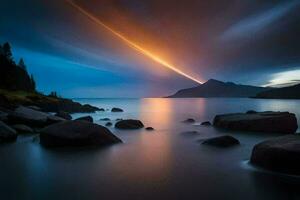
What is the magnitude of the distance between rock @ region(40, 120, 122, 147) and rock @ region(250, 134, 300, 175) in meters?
10.4

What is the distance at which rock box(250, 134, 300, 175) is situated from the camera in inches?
419

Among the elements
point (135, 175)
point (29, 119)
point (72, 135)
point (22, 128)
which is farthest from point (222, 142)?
point (29, 119)

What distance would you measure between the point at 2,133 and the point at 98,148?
313 inches

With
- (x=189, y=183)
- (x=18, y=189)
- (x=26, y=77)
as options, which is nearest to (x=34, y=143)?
(x=18, y=189)

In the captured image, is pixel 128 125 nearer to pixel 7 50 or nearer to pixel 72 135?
pixel 72 135

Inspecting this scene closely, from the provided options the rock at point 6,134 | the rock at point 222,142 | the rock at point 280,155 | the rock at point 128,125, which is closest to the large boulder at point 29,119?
the rock at point 6,134

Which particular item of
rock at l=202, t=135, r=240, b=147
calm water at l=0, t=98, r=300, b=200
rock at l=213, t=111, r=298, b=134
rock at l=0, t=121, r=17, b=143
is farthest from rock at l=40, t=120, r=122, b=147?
rock at l=213, t=111, r=298, b=134

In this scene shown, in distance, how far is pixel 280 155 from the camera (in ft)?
36.3

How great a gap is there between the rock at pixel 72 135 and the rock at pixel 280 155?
10400 millimetres

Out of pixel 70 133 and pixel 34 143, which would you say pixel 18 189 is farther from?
pixel 34 143

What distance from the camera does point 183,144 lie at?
20.7 meters

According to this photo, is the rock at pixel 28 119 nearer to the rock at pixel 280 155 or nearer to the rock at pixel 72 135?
the rock at pixel 72 135

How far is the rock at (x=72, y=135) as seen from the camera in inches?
675

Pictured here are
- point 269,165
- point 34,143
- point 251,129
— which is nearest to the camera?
point 269,165
